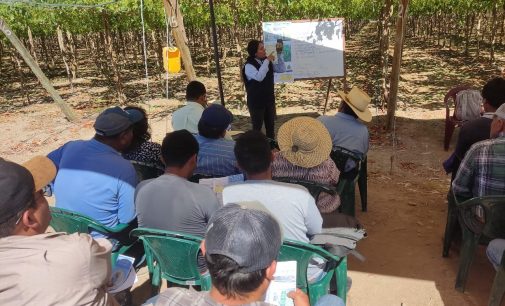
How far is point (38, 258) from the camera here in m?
1.42

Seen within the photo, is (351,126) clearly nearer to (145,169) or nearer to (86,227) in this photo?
(145,169)

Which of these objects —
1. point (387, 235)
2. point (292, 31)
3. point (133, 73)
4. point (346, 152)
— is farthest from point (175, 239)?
point (133, 73)

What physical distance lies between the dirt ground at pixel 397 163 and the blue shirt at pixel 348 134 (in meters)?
0.89

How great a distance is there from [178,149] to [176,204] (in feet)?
1.29

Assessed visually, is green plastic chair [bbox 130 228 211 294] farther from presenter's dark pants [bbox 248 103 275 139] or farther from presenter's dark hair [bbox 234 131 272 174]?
presenter's dark pants [bbox 248 103 275 139]

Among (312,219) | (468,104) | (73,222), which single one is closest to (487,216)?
(312,219)

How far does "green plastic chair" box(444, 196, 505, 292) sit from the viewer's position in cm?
260

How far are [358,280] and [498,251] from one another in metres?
1.07

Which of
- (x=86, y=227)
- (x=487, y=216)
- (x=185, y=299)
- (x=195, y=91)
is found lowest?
(x=487, y=216)

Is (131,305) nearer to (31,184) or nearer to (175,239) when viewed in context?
(175,239)

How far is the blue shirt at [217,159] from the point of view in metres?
3.27

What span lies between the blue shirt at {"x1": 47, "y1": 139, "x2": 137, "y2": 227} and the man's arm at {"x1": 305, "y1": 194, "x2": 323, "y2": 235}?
121cm

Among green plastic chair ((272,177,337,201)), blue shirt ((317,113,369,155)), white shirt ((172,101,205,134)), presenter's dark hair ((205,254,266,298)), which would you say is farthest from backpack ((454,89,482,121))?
presenter's dark hair ((205,254,266,298))

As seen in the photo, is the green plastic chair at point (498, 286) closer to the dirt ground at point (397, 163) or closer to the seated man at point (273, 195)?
the dirt ground at point (397, 163)
